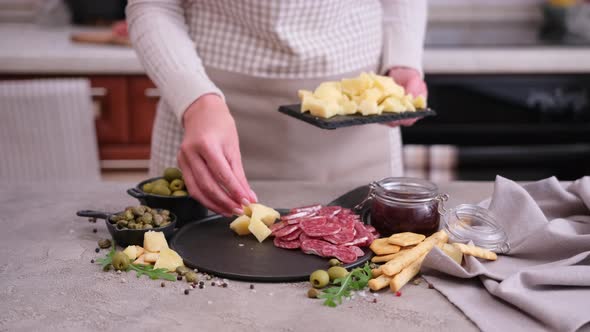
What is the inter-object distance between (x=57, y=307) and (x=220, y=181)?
386 millimetres

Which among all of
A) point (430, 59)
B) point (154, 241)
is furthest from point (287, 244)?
point (430, 59)

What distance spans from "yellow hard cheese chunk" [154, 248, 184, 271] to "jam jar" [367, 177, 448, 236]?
14.4 inches

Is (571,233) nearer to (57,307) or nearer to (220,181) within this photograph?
(220,181)

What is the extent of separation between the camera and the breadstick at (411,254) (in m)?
1.14

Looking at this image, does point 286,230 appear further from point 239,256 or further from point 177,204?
point 177,204

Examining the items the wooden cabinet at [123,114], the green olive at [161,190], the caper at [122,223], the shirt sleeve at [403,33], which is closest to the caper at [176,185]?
the green olive at [161,190]

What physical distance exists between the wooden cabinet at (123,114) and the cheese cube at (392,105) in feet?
4.48

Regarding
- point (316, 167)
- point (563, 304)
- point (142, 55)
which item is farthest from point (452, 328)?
point (142, 55)

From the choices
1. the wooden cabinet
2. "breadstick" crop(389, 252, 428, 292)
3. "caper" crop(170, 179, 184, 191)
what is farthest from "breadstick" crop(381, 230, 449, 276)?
the wooden cabinet

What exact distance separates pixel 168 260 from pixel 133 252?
66 mm

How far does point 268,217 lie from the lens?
1334 mm

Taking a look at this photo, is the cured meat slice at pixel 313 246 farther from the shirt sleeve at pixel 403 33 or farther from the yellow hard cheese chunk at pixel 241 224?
the shirt sleeve at pixel 403 33

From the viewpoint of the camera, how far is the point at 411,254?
119 cm

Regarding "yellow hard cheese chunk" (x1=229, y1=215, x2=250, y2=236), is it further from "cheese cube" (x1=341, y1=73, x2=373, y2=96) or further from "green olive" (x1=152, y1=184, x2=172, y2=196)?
"cheese cube" (x1=341, y1=73, x2=373, y2=96)
